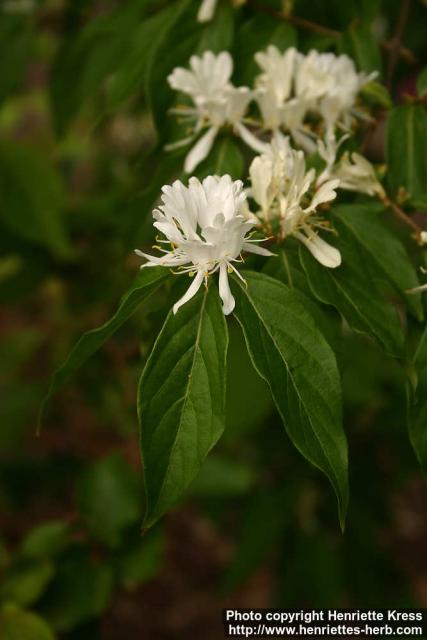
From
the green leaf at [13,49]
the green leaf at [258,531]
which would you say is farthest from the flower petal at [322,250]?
the green leaf at [258,531]

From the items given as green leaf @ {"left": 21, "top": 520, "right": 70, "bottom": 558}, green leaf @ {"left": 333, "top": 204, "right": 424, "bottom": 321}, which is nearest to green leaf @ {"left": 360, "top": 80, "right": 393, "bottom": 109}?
green leaf @ {"left": 333, "top": 204, "right": 424, "bottom": 321}

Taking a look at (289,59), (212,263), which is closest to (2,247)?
(289,59)

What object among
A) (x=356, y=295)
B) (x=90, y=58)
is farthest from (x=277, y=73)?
(x=90, y=58)

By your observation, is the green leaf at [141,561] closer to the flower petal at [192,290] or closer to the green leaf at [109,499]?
the green leaf at [109,499]

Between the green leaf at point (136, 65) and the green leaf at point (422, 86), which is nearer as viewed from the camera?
the green leaf at point (422, 86)

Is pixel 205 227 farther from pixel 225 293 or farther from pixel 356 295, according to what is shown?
pixel 356 295

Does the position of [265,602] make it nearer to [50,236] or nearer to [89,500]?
[89,500]
